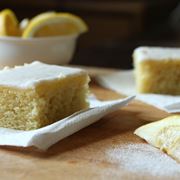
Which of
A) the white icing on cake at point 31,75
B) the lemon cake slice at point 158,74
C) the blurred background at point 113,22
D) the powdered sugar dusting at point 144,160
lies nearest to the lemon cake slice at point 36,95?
the white icing on cake at point 31,75

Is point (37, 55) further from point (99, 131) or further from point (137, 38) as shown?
point (137, 38)

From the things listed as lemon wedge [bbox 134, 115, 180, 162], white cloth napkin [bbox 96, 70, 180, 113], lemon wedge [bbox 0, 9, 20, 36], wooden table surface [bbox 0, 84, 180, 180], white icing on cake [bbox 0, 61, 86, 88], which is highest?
lemon wedge [bbox 0, 9, 20, 36]

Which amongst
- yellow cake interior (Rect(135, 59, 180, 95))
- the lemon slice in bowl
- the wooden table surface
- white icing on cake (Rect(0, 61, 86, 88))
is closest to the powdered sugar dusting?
the wooden table surface

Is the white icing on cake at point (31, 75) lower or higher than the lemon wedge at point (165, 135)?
higher

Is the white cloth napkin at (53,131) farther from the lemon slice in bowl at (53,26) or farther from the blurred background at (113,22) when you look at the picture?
the blurred background at (113,22)

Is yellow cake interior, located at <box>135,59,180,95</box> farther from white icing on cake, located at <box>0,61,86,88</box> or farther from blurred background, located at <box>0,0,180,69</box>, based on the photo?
blurred background, located at <box>0,0,180,69</box>

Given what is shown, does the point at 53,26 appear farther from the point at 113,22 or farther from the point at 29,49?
the point at 113,22
